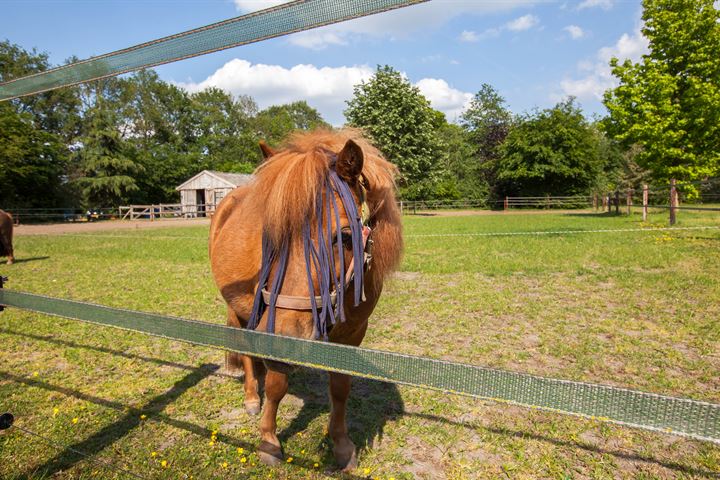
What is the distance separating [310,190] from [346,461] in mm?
1916

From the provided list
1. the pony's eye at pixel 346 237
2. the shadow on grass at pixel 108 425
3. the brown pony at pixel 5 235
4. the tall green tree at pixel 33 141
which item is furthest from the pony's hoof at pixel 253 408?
the tall green tree at pixel 33 141

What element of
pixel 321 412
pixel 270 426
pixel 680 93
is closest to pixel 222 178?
pixel 680 93

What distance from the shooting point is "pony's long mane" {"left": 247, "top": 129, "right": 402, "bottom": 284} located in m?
1.78

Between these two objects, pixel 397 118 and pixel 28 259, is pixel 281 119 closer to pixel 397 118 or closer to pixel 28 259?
pixel 397 118

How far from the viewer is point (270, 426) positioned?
272cm

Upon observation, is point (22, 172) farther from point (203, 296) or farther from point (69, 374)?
point (69, 374)

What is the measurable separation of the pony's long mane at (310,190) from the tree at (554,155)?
1742 inches

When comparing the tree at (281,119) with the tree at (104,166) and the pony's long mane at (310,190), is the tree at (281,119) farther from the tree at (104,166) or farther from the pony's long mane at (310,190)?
the pony's long mane at (310,190)

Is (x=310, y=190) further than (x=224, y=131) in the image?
No

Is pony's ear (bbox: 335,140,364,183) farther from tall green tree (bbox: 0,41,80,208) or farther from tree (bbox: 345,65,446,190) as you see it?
tall green tree (bbox: 0,41,80,208)

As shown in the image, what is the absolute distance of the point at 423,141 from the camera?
35.3m

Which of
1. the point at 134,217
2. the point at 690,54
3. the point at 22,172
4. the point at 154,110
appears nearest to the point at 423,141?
the point at 690,54

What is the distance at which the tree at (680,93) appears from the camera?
15531 millimetres

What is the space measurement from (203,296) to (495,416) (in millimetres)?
5721
